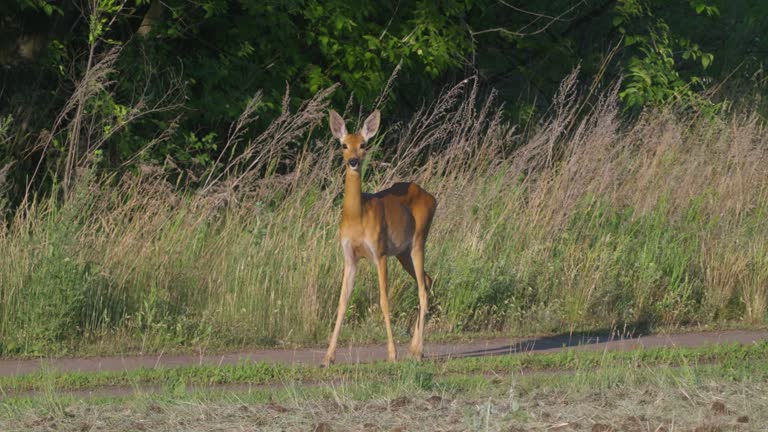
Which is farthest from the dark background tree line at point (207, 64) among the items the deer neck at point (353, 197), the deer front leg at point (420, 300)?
the deer neck at point (353, 197)

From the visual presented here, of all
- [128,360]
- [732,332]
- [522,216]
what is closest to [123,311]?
[128,360]

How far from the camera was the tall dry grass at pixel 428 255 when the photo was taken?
11281mm

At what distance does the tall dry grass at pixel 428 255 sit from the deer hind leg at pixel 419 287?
1027 mm

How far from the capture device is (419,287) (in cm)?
1066

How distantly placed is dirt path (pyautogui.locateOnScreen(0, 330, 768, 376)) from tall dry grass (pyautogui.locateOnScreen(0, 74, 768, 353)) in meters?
0.42

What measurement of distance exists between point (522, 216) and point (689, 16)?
11.1m

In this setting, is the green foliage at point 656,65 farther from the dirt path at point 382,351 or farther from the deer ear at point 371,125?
the deer ear at point 371,125

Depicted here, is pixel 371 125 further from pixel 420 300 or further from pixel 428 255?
pixel 428 255

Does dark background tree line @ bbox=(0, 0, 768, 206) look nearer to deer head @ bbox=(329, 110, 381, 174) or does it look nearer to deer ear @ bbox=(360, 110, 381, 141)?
deer ear @ bbox=(360, 110, 381, 141)

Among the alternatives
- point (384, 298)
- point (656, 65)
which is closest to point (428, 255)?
point (384, 298)

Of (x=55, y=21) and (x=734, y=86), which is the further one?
(x=734, y=86)

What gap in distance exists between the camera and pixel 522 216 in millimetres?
13898

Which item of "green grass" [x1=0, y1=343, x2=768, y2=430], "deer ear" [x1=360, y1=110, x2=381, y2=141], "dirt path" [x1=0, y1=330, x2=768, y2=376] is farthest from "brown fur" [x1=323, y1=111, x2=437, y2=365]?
"green grass" [x1=0, y1=343, x2=768, y2=430]

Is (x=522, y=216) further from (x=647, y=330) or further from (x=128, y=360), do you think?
(x=128, y=360)
